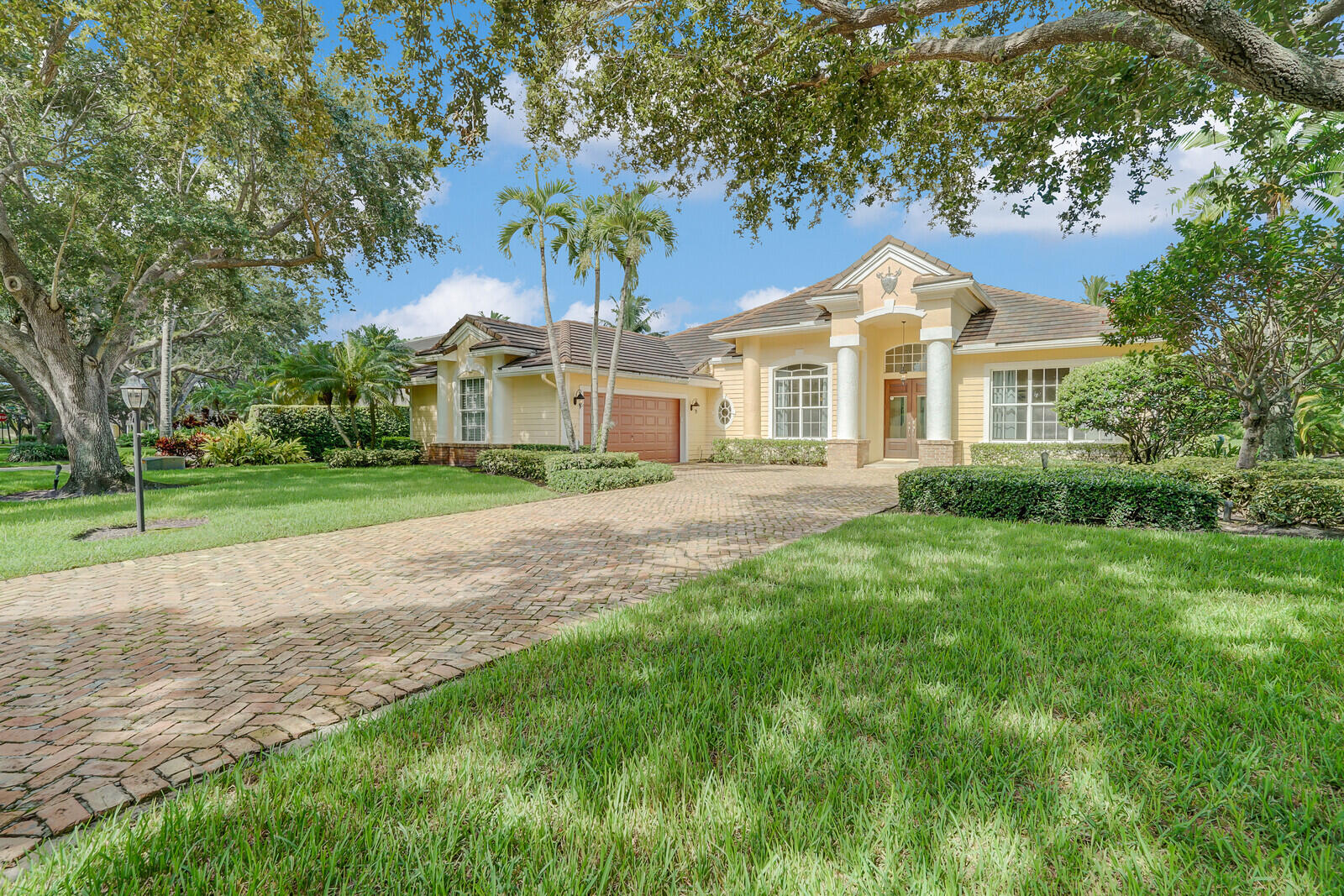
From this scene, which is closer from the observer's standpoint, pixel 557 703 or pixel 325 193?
pixel 557 703

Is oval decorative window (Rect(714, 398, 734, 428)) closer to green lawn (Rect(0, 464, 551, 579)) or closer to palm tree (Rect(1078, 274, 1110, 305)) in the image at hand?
green lawn (Rect(0, 464, 551, 579))

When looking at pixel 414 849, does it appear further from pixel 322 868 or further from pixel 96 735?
pixel 96 735

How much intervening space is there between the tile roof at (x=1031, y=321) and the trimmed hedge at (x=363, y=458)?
65.8 ft

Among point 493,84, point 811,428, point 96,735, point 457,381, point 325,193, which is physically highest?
point 325,193

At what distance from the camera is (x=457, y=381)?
2212 centimetres

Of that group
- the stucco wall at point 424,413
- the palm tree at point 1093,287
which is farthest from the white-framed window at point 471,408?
the palm tree at point 1093,287

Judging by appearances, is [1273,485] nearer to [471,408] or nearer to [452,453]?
[471,408]

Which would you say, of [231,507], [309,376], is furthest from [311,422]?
[231,507]

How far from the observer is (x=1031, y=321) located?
58.2 feet

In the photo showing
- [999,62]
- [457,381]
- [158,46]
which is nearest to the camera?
[999,62]

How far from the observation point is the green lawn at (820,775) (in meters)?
1.87

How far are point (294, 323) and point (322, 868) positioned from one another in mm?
25464

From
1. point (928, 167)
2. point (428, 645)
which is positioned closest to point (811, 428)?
point (928, 167)

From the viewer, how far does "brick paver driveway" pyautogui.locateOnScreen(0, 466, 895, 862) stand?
2.71 m
